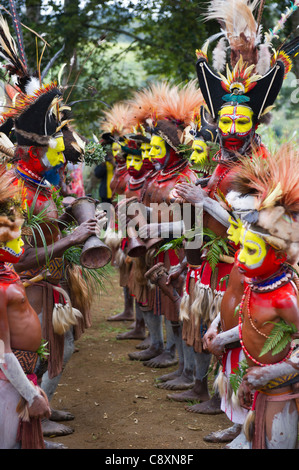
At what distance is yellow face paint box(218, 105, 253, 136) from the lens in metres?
3.74

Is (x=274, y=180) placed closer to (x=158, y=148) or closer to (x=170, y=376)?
(x=158, y=148)

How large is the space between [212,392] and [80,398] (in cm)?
119

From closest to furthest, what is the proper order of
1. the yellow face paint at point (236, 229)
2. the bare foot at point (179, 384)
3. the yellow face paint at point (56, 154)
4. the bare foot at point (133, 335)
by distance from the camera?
the yellow face paint at point (236, 229)
the yellow face paint at point (56, 154)
the bare foot at point (179, 384)
the bare foot at point (133, 335)

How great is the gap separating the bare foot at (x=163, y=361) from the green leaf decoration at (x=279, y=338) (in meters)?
3.34

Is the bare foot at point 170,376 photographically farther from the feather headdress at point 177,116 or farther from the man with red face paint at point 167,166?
the feather headdress at point 177,116

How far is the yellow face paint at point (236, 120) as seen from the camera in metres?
3.74

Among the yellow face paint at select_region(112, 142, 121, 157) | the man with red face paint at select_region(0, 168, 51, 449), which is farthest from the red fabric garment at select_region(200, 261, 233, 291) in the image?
the yellow face paint at select_region(112, 142, 121, 157)

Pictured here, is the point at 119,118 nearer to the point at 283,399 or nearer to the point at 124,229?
the point at 124,229

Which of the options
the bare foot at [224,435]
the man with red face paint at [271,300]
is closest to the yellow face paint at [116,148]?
the bare foot at [224,435]

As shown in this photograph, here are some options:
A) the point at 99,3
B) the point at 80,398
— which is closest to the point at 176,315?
the point at 80,398

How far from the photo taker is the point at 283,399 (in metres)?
2.63

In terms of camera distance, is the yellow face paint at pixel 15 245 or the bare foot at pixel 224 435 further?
the bare foot at pixel 224 435

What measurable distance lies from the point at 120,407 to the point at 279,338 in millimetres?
2570

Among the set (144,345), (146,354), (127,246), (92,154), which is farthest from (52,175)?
(144,345)
